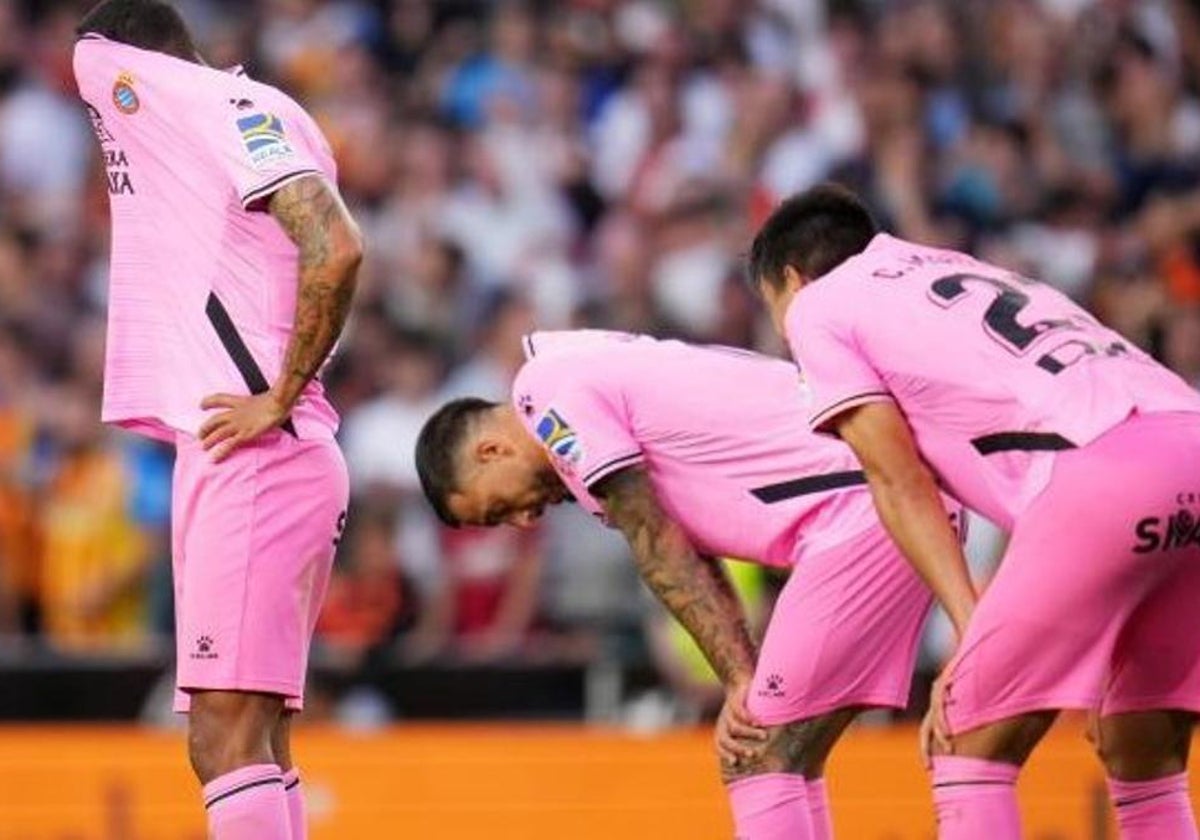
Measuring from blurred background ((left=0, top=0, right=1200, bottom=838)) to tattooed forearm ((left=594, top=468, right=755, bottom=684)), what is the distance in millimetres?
4103

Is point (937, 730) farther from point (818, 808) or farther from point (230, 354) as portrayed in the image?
point (230, 354)

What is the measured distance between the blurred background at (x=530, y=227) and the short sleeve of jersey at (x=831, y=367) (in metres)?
4.96

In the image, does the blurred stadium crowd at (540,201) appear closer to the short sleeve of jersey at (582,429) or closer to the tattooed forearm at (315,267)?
the short sleeve of jersey at (582,429)

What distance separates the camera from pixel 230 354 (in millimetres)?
8016

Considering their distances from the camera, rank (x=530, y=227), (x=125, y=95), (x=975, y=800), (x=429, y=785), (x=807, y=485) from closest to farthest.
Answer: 1. (x=975, y=800)
2. (x=125, y=95)
3. (x=807, y=485)
4. (x=429, y=785)
5. (x=530, y=227)

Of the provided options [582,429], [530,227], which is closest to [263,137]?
[582,429]

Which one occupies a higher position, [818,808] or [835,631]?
[835,631]

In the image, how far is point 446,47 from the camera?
55.3 ft

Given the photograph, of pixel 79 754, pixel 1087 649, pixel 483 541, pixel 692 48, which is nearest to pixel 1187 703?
pixel 1087 649

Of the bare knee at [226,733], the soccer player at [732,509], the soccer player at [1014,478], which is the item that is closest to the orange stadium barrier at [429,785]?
the soccer player at [732,509]

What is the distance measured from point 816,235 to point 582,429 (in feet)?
2.58

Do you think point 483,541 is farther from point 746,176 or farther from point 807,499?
point 807,499

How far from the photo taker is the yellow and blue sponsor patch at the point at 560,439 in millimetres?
8086

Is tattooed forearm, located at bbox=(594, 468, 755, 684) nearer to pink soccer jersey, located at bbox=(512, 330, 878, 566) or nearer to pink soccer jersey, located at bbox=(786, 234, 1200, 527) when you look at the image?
pink soccer jersey, located at bbox=(512, 330, 878, 566)
